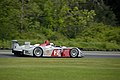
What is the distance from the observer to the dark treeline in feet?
125

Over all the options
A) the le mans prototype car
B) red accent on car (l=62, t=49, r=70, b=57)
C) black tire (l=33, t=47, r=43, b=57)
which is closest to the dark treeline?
the le mans prototype car

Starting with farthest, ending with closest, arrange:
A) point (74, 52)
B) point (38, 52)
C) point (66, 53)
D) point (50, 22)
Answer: point (50, 22) → point (74, 52) → point (66, 53) → point (38, 52)

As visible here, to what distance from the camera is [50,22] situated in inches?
1640

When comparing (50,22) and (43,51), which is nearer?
Result: (43,51)

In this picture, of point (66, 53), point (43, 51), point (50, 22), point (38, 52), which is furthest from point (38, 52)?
point (50, 22)

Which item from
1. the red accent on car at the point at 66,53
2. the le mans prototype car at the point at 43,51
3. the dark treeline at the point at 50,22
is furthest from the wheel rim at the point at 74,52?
the dark treeline at the point at 50,22

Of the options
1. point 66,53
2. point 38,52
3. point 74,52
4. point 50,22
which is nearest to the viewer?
point 38,52

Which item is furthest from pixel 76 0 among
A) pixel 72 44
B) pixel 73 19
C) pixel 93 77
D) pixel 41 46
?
pixel 93 77

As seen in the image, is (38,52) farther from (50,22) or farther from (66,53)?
(50,22)

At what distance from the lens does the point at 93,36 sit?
133ft

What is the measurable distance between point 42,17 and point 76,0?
4826 mm

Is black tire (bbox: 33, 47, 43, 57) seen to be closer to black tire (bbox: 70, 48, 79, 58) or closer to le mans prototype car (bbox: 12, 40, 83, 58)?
le mans prototype car (bbox: 12, 40, 83, 58)

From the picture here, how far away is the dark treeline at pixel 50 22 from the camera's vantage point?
1506 inches

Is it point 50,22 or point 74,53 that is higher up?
point 50,22
